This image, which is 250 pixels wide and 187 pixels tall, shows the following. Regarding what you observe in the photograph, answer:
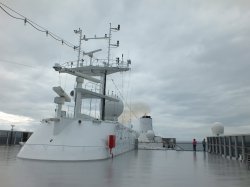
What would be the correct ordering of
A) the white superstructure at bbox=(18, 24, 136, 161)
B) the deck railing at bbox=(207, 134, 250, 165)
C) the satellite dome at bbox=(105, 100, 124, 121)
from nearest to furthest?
the white superstructure at bbox=(18, 24, 136, 161) → the deck railing at bbox=(207, 134, 250, 165) → the satellite dome at bbox=(105, 100, 124, 121)

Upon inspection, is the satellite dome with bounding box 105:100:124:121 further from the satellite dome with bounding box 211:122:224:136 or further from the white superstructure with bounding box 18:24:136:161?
the satellite dome with bounding box 211:122:224:136

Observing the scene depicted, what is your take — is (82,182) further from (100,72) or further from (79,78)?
(100,72)

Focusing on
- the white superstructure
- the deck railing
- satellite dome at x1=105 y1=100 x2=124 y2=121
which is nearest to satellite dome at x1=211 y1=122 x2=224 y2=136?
the deck railing

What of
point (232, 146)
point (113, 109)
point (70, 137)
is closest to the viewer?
point (70, 137)

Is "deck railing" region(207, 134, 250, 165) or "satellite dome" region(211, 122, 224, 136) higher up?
"satellite dome" region(211, 122, 224, 136)

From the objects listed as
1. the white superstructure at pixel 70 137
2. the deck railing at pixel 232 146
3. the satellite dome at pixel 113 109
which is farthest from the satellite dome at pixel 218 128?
the white superstructure at pixel 70 137

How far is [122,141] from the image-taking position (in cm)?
2702

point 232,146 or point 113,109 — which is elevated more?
point 113,109

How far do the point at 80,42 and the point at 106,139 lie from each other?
9170 mm

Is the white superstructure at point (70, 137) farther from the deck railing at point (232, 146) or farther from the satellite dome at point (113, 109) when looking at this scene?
the deck railing at point (232, 146)

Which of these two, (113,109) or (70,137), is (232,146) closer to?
(113,109)

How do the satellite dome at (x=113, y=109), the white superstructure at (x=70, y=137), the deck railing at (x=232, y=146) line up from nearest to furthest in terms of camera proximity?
the white superstructure at (x=70, y=137)
the deck railing at (x=232, y=146)
the satellite dome at (x=113, y=109)

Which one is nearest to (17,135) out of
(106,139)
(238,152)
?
(106,139)

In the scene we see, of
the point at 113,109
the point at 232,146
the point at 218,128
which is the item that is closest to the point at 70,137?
the point at 113,109
